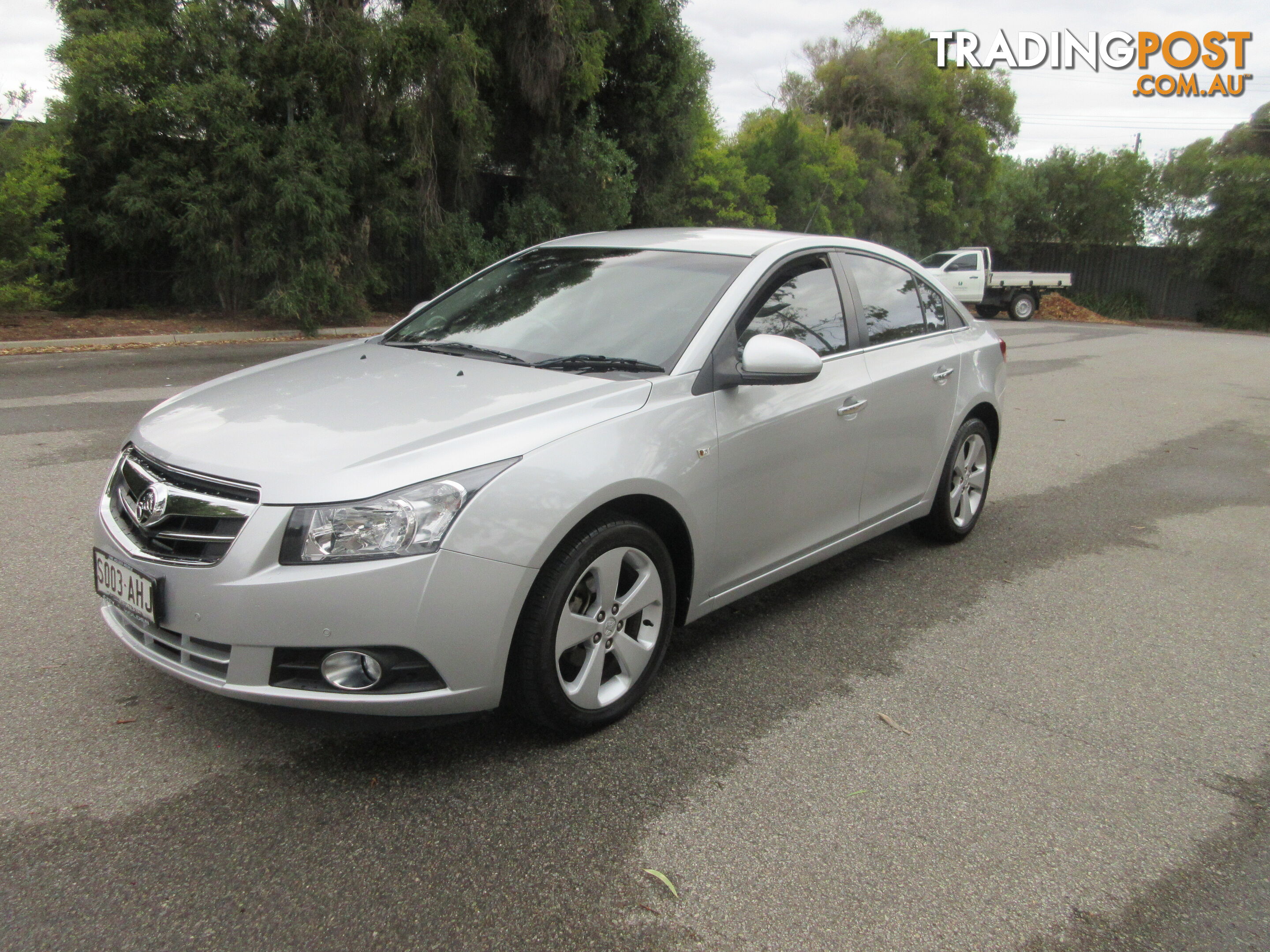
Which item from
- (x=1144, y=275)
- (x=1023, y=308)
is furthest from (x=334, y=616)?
(x=1144, y=275)

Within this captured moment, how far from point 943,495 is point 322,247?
1368cm

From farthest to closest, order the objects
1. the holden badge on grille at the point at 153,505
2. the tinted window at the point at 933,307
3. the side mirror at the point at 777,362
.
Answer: the tinted window at the point at 933,307 < the side mirror at the point at 777,362 < the holden badge on grille at the point at 153,505

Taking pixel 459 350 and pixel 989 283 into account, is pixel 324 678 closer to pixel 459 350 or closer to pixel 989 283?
pixel 459 350

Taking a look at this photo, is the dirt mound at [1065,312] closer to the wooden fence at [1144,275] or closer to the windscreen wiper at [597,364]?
the wooden fence at [1144,275]

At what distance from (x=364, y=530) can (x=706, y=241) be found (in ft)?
7.68

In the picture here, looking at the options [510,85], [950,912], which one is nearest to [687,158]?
[510,85]

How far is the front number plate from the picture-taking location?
2.84 metres

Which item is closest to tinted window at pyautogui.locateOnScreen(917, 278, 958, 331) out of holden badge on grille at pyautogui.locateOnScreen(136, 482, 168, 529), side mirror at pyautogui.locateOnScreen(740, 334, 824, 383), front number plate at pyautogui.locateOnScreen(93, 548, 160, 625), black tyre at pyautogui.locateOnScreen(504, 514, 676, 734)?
side mirror at pyautogui.locateOnScreen(740, 334, 824, 383)

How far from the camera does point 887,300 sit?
4.84m

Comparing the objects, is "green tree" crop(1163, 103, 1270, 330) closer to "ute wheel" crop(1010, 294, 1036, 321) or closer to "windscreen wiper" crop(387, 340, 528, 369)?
"ute wheel" crop(1010, 294, 1036, 321)

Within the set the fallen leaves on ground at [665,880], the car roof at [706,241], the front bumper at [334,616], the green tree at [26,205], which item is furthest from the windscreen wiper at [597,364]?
the green tree at [26,205]

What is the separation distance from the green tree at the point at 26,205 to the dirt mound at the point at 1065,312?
29085 millimetres

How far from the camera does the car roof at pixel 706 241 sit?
4.24m

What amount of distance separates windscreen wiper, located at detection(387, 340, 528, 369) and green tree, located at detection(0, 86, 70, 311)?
1271cm
